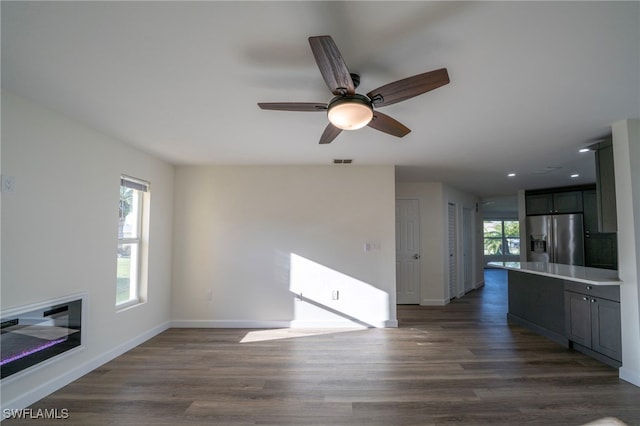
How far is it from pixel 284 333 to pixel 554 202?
594 cm

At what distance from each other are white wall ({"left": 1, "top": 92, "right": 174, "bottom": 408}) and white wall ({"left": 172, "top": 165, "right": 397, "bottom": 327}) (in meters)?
0.88

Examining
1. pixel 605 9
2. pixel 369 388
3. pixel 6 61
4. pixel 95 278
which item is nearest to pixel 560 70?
pixel 605 9

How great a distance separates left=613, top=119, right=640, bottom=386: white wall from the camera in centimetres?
270

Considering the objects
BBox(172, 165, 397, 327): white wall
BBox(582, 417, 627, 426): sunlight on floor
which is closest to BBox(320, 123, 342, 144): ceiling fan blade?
BBox(172, 165, 397, 327): white wall

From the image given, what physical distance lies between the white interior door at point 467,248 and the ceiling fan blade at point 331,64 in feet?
20.7

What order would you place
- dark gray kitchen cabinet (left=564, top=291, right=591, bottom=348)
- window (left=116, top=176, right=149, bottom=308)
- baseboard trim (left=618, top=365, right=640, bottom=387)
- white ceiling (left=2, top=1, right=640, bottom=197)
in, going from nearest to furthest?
white ceiling (left=2, top=1, right=640, bottom=197) → baseboard trim (left=618, top=365, right=640, bottom=387) → dark gray kitchen cabinet (left=564, top=291, right=591, bottom=348) → window (left=116, top=176, right=149, bottom=308)

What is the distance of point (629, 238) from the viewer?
2.75 metres

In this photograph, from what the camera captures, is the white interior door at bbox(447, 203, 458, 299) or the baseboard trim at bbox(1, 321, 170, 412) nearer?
the baseboard trim at bbox(1, 321, 170, 412)

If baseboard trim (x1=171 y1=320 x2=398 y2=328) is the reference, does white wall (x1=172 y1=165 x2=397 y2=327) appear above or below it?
above

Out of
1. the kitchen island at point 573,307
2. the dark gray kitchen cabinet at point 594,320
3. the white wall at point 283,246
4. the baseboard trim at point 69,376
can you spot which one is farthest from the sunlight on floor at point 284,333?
the dark gray kitchen cabinet at point 594,320

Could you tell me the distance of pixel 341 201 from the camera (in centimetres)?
446

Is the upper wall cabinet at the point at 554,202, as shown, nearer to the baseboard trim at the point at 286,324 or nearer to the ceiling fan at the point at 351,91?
the baseboard trim at the point at 286,324

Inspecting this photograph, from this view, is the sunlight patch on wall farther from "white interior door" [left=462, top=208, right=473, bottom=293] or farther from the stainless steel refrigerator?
the stainless steel refrigerator

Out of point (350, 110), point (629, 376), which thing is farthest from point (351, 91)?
point (629, 376)
